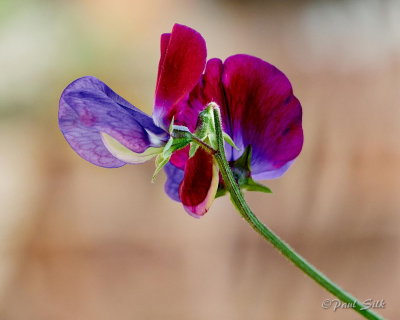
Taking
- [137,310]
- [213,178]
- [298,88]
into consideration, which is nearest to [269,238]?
[213,178]

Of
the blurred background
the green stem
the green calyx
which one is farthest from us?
the blurred background

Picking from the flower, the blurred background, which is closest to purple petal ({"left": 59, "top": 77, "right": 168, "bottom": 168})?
the flower

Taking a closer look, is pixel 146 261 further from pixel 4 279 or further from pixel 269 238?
pixel 269 238

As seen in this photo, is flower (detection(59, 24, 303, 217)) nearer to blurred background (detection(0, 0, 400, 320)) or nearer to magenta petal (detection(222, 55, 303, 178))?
magenta petal (detection(222, 55, 303, 178))

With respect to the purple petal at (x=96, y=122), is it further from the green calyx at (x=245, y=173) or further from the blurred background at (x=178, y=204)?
the blurred background at (x=178, y=204)

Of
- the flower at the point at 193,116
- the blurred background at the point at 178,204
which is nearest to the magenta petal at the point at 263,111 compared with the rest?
the flower at the point at 193,116

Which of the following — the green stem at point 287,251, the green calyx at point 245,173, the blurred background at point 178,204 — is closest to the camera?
the green stem at point 287,251

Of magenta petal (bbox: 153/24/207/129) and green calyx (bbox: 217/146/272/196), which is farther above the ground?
magenta petal (bbox: 153/24/207/129)
